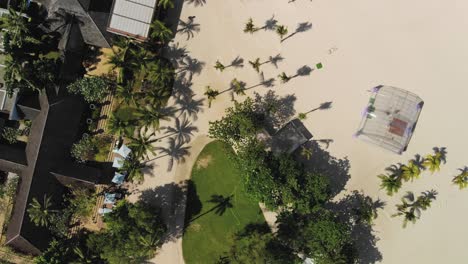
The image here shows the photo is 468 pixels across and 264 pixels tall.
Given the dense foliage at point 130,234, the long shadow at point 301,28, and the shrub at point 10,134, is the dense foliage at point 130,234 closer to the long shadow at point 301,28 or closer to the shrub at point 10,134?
the shrub at point 10,134

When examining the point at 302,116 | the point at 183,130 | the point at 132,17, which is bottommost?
the point at 183,130

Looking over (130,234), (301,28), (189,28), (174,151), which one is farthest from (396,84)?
(130,234)

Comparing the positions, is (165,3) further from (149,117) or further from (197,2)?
(149,117)

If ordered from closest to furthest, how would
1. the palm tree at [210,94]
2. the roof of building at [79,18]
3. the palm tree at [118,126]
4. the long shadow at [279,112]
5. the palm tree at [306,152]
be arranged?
1. the palm tree at [118,126]
2. the roof of building at [79,18]
3. the palm tree at [306,152]
4. the palm tree at [210,94]
5. the long shadow at [279,112]

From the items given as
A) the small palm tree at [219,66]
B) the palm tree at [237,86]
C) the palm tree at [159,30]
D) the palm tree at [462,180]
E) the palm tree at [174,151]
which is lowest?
the palm tree at [174,151]

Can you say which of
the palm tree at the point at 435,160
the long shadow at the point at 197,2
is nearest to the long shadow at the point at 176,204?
the long shadow at the point at 197,2
